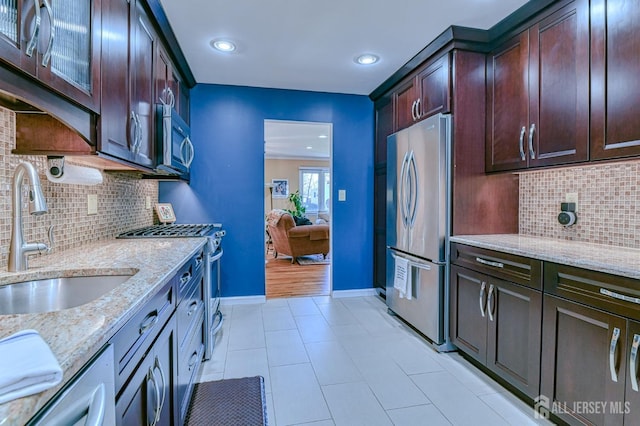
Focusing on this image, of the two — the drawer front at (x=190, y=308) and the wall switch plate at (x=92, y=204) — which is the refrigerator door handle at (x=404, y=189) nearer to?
the drawer front at (x=190, y=308)

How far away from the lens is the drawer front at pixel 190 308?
159 centimetres

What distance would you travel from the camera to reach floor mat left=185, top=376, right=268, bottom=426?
5.67 ft

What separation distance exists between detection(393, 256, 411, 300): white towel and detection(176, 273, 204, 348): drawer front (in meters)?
1.64

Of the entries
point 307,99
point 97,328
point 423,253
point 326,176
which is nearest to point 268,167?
point 326,176

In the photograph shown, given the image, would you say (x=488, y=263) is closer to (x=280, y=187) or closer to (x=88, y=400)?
(x=88, y=400)

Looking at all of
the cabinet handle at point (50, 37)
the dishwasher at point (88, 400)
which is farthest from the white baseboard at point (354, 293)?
the cabinet handle at point (50, 37)

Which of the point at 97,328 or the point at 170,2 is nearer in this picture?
the point at 97,328

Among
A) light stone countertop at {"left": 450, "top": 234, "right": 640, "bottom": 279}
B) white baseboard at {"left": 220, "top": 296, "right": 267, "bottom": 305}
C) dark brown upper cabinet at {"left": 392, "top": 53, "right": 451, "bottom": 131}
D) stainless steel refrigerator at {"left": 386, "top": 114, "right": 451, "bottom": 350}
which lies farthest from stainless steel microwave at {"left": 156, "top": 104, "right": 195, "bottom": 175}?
light stone countertop at {"left": 450, "top": 234, "right": 640, "bottom": 279}

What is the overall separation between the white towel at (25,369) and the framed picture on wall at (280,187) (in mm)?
8652

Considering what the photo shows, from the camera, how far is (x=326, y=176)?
952 centimetres

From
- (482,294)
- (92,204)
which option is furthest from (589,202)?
(92,204)

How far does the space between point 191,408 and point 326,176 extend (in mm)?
8047

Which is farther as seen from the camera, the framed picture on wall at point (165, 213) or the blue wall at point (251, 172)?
the blue wall at point (251, 172)

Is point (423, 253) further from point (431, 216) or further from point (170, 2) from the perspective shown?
point (170, 2)
